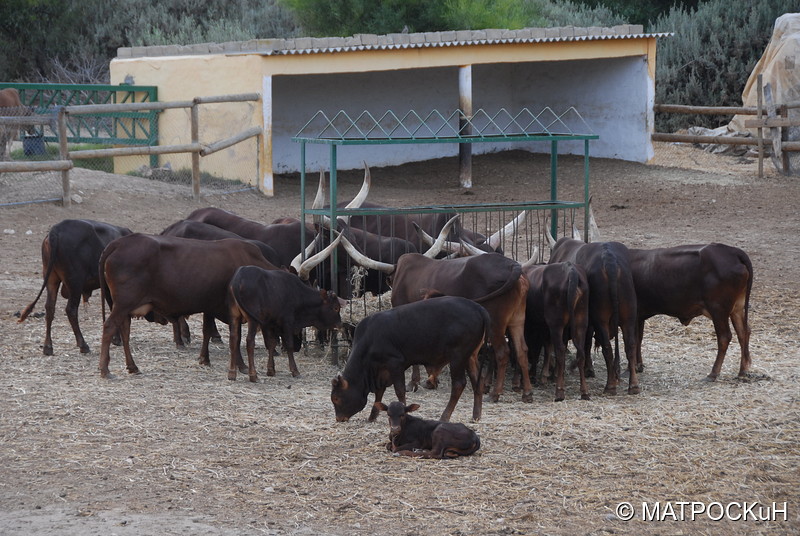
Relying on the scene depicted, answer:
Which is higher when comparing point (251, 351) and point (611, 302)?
point (611, 302)

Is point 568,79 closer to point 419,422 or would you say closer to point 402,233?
point 402,233

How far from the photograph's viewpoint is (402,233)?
1187 centimetres

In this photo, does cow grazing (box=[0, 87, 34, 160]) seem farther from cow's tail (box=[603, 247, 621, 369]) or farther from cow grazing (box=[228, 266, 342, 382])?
cow's tail (box=[603, 247, 621, 369])

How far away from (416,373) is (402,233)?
333 centimetres

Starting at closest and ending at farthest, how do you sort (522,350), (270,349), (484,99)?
(522,350) < (270,349) < (484,99)

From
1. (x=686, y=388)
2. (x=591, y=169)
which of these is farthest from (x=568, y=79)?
(x=686, y=388)

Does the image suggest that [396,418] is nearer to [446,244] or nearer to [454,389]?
[454,389]

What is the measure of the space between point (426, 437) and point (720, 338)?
3299 millimetres

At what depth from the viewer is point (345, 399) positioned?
294 inches

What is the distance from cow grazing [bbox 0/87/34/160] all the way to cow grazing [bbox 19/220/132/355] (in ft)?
29.1

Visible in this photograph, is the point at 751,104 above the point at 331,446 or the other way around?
above

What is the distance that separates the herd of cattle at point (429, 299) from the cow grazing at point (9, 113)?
895 centimetres

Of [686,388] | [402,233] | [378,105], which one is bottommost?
[686,388]

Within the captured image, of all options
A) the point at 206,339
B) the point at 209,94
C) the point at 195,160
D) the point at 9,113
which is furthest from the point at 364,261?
the point at 9,113
